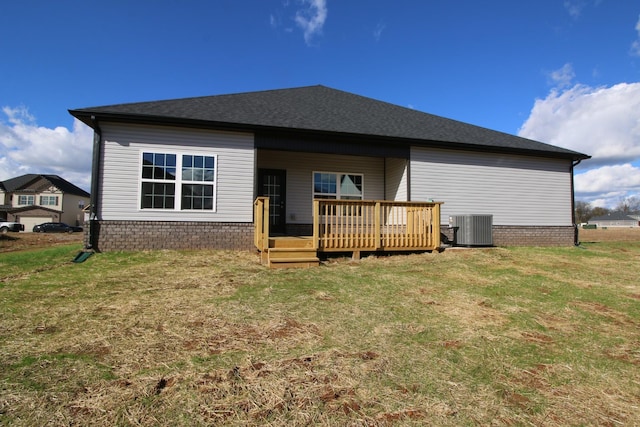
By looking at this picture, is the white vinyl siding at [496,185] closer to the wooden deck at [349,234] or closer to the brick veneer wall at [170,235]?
the wooden deck at [349,234]

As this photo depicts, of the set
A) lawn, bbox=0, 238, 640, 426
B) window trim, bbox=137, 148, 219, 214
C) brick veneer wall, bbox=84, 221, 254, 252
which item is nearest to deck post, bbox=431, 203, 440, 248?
lawn, bbox=0, 238, 640, 426

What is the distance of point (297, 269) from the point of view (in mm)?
6598

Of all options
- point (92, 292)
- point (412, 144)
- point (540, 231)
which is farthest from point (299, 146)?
point (540, 231)

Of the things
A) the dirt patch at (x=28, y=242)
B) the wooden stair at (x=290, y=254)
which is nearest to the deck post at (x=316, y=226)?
the wooden stair at (x=290, y=254)

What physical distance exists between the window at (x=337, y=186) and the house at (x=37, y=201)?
4598 centimetres

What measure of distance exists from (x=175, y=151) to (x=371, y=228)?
552cm

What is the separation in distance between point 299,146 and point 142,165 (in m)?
4.18

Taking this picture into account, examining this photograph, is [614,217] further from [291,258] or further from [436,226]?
[291,258]

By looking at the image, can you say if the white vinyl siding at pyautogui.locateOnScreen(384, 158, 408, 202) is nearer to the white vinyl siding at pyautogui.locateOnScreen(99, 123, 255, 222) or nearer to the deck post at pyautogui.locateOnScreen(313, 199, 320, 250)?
the deck post at pyautogui.locateOnScreen(313, 199, 320, 250)

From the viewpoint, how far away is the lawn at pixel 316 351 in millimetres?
2027

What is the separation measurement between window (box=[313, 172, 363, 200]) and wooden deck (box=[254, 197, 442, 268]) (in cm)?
337

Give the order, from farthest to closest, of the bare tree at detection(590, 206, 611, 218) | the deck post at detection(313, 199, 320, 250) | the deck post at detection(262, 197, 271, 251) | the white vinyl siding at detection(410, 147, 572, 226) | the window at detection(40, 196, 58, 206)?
the bare tree at detection(590, 206, 611, 218) < the window at detection(40, 196, 58, 206) < the white vinyl siding at detection(410, 147, 572, 226) < the deck post at detection(313, 199, 320, 250) < the deck post at detection(262, 197, 271, 251)

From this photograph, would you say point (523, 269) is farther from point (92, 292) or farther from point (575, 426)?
point (92, 292)

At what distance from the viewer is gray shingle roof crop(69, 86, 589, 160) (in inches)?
340
